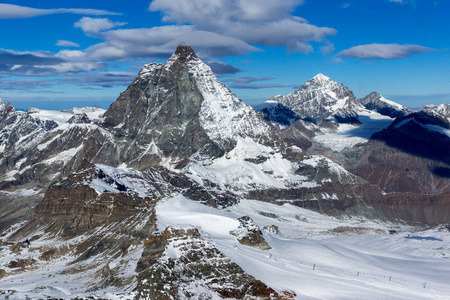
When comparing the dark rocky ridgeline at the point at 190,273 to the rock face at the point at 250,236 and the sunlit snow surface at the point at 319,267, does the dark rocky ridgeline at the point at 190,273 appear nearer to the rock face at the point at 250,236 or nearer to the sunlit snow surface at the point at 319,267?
the sunlit snow surface at the point at 319,267

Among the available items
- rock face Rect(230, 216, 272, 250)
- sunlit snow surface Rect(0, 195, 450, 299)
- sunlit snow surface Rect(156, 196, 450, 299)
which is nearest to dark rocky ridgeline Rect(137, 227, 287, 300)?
sunlit snow surface Rect(0, 195, 450, 299)

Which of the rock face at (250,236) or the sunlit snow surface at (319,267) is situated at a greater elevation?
the rock face at (250,236)

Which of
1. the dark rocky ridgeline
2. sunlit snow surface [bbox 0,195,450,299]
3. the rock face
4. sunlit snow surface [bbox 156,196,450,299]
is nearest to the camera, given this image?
the dark rocky ridgeline

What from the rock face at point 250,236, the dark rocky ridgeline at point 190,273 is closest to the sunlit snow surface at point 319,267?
the rock face at point 250,236

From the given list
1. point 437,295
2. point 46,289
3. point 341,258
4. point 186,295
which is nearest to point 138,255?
point 46,289

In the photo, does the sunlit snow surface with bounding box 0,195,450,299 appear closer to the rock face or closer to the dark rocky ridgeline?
the rock face

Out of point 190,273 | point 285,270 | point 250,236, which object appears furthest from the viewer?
point 250,236

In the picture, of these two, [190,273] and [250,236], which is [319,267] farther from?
[190,273]

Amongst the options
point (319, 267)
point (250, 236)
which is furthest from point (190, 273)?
point (319, 267)
